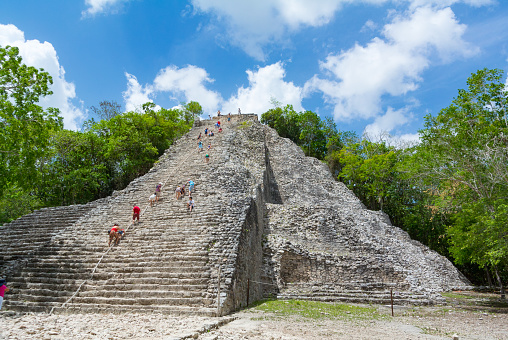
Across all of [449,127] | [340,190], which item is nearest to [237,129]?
[340,190]

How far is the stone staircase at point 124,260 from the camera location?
312 inches

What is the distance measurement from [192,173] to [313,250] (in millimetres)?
6929

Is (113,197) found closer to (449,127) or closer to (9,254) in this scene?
(9,254)

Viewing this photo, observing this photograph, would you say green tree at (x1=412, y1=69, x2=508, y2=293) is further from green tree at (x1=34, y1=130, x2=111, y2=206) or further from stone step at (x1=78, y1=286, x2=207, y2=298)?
green tree at (x1=34, y1=130, x2=111, y2=206)

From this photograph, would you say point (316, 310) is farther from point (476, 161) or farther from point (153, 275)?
point (476, 161)

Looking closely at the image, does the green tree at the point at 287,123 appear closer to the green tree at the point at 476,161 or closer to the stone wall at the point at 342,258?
the stone wall at the point at 342,258

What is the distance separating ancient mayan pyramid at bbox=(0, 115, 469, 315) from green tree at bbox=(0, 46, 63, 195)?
263cm

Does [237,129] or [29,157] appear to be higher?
[237,129]

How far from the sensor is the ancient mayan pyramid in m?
8.27

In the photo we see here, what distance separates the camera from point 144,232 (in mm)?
10977

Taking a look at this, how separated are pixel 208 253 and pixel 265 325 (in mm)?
3225

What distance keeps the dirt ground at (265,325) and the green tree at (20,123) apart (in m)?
Result: 4.66

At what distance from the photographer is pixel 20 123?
1012cm

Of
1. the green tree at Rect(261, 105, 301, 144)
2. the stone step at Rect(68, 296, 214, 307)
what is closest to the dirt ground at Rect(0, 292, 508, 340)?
the stone step at Rect(68, 296, 214, 307)
